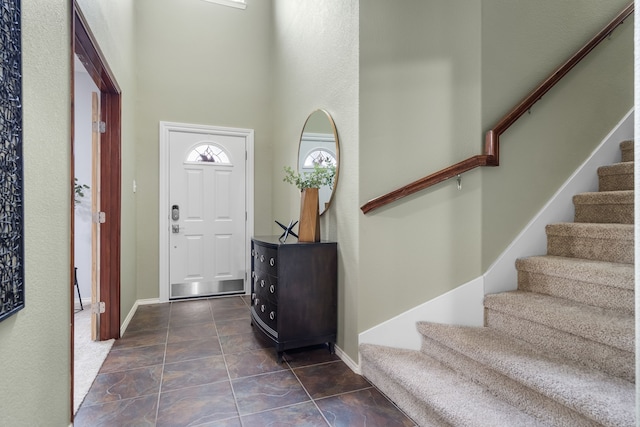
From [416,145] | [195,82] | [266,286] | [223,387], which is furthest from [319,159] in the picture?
[195,82]

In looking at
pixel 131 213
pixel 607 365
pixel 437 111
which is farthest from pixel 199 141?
pixel 607 365

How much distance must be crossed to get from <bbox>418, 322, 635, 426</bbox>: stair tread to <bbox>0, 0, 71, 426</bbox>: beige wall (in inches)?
71.7

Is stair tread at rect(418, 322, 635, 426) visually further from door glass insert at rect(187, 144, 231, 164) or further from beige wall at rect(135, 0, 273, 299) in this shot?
door glass insert at rect(187, 144, 231, 164)

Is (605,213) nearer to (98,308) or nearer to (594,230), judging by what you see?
(594,230)

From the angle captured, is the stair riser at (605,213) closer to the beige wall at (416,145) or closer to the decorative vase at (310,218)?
the beige wall at (416,145)

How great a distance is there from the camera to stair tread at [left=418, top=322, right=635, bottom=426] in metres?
1.18

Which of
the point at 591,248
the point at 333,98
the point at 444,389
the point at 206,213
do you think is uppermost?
the point at 333,98

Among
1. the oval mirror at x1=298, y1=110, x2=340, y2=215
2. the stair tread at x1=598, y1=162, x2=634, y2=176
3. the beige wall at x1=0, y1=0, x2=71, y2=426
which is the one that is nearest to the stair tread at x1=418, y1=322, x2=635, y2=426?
the oval mirror at x1=298, y1=110, x2=340, y2=215

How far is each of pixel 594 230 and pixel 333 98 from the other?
1.80 m

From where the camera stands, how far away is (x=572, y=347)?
1551mm

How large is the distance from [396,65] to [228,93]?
2625 mm

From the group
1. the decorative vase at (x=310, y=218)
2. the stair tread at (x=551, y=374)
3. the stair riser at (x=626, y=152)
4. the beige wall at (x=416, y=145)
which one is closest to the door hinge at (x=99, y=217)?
the decorative vase at (x=310, y=218)

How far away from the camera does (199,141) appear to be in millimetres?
4059

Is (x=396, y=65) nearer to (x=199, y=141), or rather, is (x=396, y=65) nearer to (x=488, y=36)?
(x=488, y=36)
